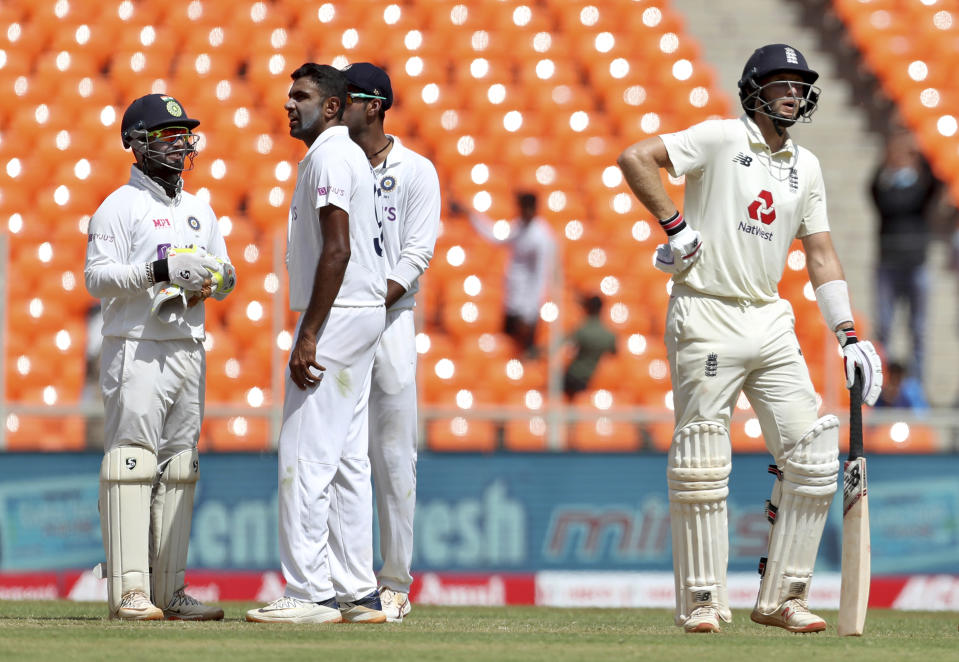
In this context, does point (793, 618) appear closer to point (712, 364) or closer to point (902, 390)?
point (712, 364)

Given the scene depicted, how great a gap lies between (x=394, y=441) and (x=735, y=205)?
177 centimetres

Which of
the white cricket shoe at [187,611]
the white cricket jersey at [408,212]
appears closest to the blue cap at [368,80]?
the white cricket jersey at [408,212]

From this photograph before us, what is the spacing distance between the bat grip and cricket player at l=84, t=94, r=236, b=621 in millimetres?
2500

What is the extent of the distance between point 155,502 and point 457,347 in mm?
4664

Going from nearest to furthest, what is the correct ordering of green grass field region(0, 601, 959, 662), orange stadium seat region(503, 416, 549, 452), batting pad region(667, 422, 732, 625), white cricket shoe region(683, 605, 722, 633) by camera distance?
green grass field region(0, 601, 959, 662), white cricket shoe region(683, 605, 722, 633), batting pad region(667, 422, 732, 625), orange stadium seat region(503, 416, 549, 452)

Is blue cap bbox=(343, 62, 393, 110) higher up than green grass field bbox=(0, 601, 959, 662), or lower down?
higher up

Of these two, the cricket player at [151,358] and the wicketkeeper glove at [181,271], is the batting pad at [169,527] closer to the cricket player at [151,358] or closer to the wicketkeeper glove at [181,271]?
the cricket player at [151,358]

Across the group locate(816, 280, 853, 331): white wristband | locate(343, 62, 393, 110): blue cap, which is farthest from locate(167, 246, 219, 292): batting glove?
locate(816, 280, 853, 331): white wristband

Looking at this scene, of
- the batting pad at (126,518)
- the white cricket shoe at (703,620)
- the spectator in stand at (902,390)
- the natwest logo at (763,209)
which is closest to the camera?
the white cricket shoe at (703,620)

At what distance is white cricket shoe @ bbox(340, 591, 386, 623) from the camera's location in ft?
19.5

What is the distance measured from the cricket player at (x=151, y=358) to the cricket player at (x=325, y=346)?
1.88 feet

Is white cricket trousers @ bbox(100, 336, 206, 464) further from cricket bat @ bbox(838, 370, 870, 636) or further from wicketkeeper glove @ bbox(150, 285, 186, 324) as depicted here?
cricket bat @ bbox(838, 370, 870, 636)

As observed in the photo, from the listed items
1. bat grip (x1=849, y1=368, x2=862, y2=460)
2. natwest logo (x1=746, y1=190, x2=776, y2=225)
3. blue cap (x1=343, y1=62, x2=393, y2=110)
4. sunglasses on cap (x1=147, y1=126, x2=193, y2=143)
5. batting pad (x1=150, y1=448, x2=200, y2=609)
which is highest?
blue cap (x1=343, y1=62, x2=393, y2=110)

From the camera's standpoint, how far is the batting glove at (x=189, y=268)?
604 centimetres
